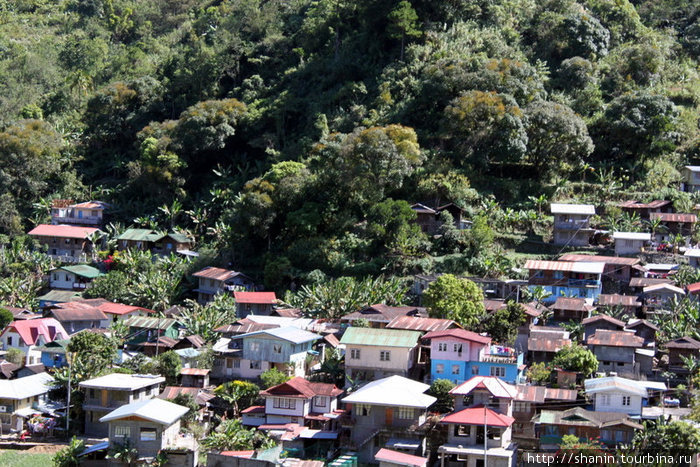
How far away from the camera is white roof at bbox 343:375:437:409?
119ft

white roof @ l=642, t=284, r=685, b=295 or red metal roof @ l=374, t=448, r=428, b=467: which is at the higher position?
white roof @ l=642, t=284, r=685, b=295

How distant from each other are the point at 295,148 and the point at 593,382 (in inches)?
1108

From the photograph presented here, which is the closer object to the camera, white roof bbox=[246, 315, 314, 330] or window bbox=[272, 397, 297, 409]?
window bbox=[272, 397, 297, 409]

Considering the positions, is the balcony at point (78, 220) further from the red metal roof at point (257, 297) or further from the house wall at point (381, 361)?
the house wall at point (381, 361)

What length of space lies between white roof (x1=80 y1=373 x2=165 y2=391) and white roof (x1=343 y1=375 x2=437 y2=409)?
8435mm

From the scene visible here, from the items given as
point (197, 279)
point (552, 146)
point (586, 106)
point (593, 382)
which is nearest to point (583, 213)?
point (552, 146)

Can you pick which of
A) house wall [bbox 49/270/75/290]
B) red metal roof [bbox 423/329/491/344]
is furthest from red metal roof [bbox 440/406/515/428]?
house wall [bbox 49/270/75/290]

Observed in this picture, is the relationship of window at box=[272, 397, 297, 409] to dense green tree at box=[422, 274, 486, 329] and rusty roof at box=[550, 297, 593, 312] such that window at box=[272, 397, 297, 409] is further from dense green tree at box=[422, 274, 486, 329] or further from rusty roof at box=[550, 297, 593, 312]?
rusty roof at box=[550, 297, 593, 312]

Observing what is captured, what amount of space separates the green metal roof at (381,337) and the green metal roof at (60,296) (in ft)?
60.0

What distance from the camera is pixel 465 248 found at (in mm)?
51469

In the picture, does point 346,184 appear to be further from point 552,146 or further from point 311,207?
point 552,146

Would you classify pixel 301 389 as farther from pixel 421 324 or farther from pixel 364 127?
pixel 364 127

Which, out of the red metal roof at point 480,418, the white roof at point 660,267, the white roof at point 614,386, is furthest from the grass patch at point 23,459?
the white roof at point 660,267

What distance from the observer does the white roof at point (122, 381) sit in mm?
39500
